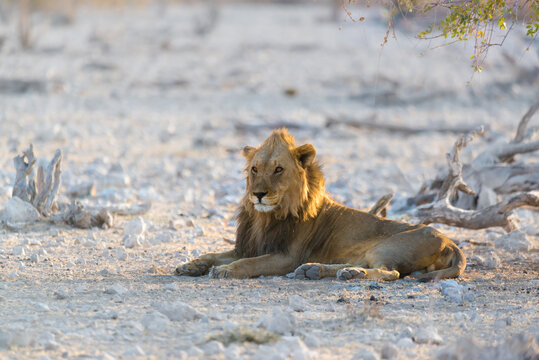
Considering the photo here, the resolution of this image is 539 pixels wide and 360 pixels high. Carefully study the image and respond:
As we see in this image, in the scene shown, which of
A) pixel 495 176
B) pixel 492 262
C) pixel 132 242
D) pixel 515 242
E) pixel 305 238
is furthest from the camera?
pixel 495 176

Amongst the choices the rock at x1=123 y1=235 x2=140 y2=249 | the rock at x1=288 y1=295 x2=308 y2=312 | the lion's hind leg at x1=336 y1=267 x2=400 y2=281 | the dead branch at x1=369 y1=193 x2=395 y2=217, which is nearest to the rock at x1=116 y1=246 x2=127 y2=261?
the rock at x1=123 y1=235 x2=140 y2=249

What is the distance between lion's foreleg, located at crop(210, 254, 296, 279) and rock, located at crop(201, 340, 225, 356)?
72.5 inches

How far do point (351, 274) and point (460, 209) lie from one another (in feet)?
7.08

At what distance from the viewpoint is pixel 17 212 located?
7359mm

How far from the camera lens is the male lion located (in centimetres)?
600

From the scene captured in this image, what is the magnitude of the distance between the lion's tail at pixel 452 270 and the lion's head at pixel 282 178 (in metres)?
0.99

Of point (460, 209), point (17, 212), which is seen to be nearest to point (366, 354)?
point (460, 209)

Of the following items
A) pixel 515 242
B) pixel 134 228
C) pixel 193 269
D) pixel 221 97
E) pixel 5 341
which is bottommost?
pixel 5 341

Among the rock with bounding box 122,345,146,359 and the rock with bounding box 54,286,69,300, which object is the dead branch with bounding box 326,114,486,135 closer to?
the rock with bounding box 54,286,69,300

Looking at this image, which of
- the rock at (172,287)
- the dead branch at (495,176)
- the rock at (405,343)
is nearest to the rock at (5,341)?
the rock at (172,287)

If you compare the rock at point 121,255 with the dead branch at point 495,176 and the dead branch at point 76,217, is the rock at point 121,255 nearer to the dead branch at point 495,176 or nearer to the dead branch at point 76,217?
the dead branch at point 76,217

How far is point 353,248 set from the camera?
632 centimetres

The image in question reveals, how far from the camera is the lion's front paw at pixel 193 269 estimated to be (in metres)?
6.05

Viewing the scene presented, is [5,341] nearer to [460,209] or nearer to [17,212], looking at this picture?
[17,212]
